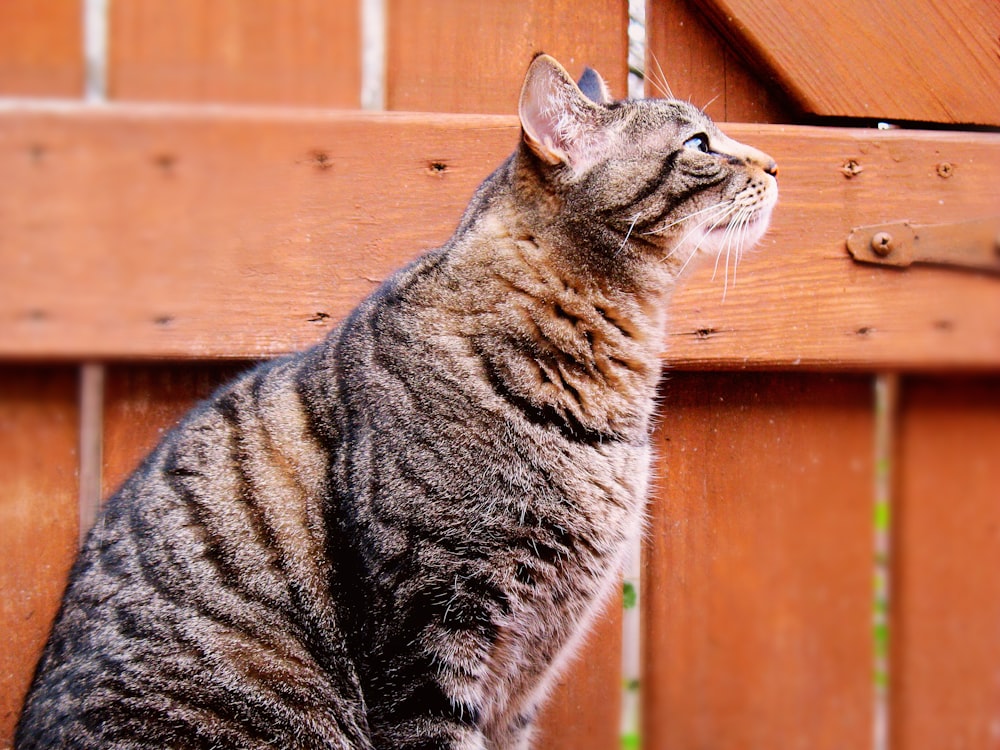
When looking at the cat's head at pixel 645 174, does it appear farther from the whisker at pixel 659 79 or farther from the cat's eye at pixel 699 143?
the whisker at pixel 659 79

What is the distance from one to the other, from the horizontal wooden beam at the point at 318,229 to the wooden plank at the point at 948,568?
269 mm

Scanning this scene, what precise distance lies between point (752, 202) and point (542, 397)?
669 mm

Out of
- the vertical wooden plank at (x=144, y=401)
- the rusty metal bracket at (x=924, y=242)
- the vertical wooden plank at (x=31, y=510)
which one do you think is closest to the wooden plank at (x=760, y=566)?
the rusty metal bracket at (x=924, y=242)

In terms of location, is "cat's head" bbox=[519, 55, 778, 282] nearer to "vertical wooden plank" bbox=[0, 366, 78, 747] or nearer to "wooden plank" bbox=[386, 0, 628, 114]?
"wooden plank" bbox=[386, 0, 628, 114]

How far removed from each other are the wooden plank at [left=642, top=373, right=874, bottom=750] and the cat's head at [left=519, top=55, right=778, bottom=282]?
511 mm

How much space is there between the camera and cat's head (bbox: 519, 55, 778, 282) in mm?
1961

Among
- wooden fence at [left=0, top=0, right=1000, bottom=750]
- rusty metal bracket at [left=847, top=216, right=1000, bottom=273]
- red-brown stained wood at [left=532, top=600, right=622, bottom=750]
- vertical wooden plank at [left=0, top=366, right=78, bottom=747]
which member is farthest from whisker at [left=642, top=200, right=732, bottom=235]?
vertical wooden plank at [left=0, top=366, right=78, bottom=747]

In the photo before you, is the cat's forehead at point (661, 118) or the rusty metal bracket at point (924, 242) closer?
the cat's forehead at point (661, 118)

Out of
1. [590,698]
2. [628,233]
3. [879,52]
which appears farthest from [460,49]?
[590,698]

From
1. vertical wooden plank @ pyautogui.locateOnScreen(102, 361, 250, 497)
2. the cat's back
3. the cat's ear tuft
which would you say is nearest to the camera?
the cat's back

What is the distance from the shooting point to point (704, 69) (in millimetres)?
2428

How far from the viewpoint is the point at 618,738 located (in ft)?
8.00

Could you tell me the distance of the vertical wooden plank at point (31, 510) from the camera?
2230mm

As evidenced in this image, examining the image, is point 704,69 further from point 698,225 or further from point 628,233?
point 628,233
